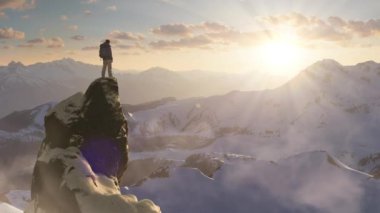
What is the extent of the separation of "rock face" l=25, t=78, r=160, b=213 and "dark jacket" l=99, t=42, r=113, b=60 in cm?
337

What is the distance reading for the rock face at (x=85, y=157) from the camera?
2240 cm

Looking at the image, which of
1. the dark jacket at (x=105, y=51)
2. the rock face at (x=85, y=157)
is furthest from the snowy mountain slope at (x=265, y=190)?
the rock face at (x=85, y=157)

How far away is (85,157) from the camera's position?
2669 cm

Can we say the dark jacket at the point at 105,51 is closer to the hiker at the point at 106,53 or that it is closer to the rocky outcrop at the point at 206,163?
the hiker at the point at 106,53

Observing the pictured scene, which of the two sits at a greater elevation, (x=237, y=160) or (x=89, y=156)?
(x=89, y=156)

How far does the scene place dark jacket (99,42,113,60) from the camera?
31.6 metres

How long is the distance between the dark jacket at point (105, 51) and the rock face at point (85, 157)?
11.1 feet

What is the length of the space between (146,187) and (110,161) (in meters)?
89.0

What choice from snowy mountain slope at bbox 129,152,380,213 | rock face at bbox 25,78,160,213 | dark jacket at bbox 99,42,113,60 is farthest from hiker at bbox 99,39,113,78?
snowy mountain slope at bbox 129,152,380,213

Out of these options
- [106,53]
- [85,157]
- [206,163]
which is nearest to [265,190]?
[206,163]

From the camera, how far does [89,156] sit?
88.9ft

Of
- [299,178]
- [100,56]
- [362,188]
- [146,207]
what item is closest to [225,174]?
[299,178]

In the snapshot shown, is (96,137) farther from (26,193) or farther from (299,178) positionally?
(26,193)

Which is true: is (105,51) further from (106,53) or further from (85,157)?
(85,157)
